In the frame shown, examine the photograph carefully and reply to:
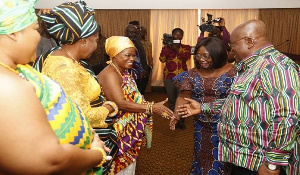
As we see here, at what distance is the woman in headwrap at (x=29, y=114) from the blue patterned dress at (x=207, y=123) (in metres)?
1.72

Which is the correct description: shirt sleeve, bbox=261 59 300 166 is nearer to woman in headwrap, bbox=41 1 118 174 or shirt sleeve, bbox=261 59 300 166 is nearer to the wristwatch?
the wristwatch

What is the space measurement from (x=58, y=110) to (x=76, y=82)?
51 cm

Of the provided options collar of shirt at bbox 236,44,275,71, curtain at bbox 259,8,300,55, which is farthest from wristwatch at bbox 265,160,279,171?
curtain at bbox 259,8,300,55

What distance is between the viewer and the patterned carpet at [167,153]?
3.78 metres

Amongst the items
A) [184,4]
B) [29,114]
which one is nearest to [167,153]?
[29,114]

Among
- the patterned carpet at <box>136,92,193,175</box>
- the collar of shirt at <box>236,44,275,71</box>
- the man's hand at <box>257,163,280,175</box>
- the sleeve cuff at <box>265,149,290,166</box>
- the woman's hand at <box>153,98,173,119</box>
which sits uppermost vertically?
the collar of shirt at <box>236,44,275,71</box>

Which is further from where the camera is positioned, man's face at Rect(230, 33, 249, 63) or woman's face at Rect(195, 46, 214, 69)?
woman's face at Rect(195, 46, 214, 69)

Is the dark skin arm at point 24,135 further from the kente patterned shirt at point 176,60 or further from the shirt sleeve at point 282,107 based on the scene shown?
the kente patterned shirt at point 176,60

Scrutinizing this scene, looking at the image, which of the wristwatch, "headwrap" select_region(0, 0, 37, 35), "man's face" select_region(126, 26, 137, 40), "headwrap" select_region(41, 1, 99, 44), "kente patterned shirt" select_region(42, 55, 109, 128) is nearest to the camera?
"headwrap" select_region(0, 0, 37, 35)

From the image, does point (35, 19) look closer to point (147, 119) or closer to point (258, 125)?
point (258, 125)

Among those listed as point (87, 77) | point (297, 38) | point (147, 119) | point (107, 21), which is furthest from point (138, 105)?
point (297, 38)

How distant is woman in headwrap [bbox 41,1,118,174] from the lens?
59.1 inches

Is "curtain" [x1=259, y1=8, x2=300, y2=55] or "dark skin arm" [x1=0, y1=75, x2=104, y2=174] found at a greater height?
"curtain" [x1=259, y1=8, x2=300, y2=55]

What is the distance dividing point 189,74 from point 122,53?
0.68m
